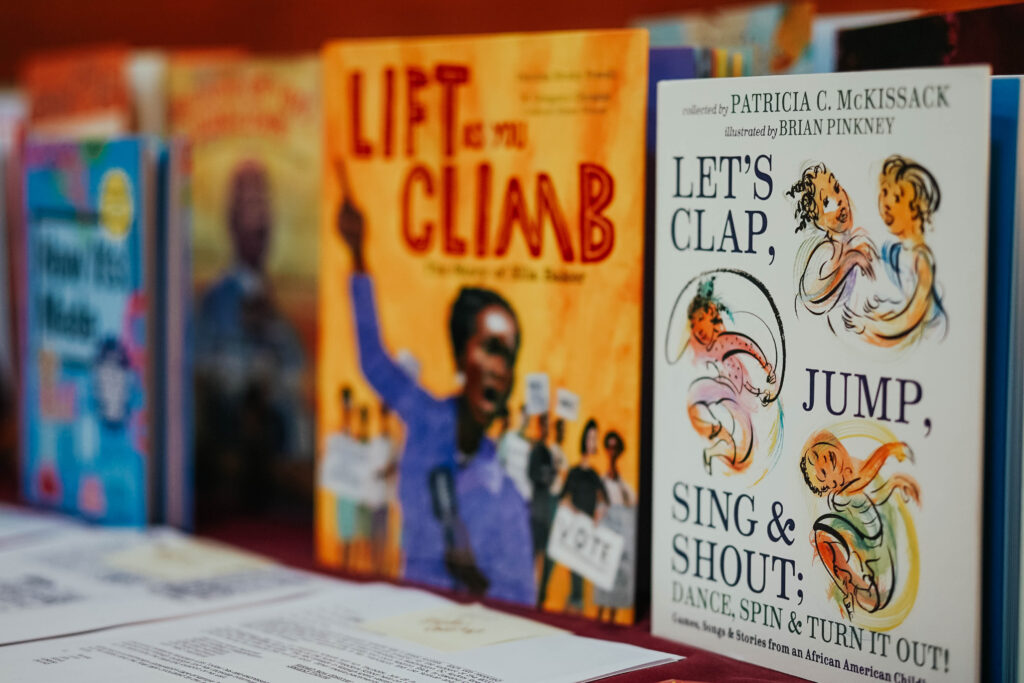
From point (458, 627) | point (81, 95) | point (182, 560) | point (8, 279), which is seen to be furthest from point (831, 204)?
point (8, 279)

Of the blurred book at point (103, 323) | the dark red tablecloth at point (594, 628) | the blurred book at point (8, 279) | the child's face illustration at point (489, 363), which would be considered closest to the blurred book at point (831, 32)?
the child's face illustration at point (489, 363)

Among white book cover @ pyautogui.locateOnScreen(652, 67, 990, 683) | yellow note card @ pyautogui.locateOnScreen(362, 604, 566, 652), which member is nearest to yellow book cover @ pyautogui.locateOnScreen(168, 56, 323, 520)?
yellow note card @ pyautogui.locateOnScreen(362, 604, 566, 652)

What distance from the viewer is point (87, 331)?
100 cm

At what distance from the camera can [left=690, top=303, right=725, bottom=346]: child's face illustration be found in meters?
0.68

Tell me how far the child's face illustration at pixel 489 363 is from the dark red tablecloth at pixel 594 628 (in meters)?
0.14

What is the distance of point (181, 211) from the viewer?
37.3 inches

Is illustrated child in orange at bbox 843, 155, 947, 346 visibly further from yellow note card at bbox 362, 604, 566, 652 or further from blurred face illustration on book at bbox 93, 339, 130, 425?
blurred face illustration on book at bbox 93, 339, 130, 425

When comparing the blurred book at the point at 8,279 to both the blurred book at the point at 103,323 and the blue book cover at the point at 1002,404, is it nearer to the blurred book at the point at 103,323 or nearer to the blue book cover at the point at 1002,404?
the blurred book at the point at 103,323

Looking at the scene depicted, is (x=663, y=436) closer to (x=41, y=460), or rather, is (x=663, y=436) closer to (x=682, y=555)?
(x=682, y=555)

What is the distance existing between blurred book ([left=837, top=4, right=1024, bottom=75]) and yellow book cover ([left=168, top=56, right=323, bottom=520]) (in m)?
0.51

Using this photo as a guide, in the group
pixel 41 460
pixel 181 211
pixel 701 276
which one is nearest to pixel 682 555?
pixel 701 276

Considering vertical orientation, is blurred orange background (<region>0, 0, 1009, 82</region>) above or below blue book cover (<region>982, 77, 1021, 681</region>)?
above

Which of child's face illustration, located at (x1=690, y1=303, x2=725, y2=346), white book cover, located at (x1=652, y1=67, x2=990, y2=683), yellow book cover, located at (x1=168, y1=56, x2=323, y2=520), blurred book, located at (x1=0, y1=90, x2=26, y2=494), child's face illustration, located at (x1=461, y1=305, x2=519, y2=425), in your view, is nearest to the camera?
white book cover, located at (x1=652, y1=67, x2=990, y2=683)

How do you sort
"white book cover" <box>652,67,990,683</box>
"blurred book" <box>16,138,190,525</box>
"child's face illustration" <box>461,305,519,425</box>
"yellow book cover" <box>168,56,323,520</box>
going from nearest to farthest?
1. "white book cover" <box>652,67,990,683</box>
2. "child's face illustration" <box>461,305,519,425</box>
3. "blurred book" <box>16,138,190,525</box>
4. "yellow book cover" <box>168,56,323,520</box>
